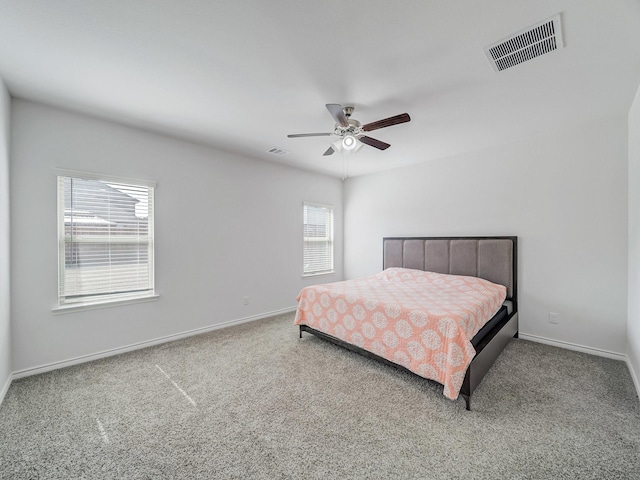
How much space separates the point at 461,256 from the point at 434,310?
1.85m

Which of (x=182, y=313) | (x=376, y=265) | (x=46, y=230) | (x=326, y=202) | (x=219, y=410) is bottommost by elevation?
(x=219, y=410)

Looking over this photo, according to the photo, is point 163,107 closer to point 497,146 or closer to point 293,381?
point 293,381

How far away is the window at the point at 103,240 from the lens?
2703 mm

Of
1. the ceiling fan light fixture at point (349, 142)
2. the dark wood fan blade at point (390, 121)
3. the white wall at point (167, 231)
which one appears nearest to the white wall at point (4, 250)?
the white wall at point (167, 231)

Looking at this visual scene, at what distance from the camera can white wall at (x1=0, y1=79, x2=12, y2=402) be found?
85.1 inches

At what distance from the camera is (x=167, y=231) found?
334cm

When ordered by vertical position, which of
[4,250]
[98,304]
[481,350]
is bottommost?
[481,350]

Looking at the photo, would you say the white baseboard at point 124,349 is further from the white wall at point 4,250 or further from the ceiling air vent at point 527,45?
the ceiling air vent at point 527,45

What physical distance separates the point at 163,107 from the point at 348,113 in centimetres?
183

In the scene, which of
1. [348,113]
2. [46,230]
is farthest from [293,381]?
[46,230]

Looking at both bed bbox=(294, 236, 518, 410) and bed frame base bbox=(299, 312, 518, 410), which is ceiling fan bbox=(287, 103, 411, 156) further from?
bed frame base bbox=(299, 312, 518, 410)

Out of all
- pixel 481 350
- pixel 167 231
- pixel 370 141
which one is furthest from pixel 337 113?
pixel 167 231

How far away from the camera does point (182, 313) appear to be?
3459mm

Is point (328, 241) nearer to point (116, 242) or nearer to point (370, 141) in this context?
point (370, 141)
